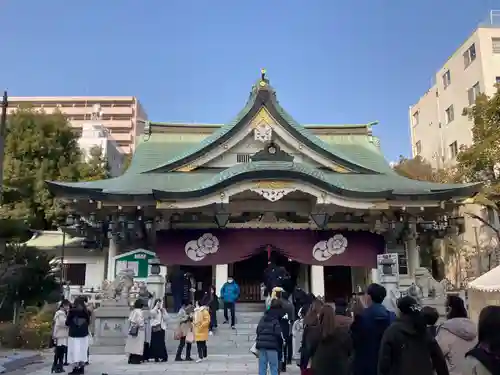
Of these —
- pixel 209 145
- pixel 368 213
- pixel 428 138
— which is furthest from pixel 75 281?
pixel 428 138

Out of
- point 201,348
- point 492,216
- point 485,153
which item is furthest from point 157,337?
point 492,216

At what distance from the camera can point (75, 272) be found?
20.3m

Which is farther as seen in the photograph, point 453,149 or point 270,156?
point 453,149

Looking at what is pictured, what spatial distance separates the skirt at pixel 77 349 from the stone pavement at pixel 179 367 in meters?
0.46

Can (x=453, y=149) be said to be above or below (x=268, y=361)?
above

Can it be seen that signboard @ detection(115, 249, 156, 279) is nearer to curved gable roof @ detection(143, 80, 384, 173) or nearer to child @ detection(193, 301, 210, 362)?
curved gable roof @ detection(143, 80, 384, 173)

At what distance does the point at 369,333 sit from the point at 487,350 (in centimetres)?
212

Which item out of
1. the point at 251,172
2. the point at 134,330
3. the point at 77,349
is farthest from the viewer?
the point at 251,172

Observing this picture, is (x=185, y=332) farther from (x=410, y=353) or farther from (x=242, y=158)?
(x=242, y=158)

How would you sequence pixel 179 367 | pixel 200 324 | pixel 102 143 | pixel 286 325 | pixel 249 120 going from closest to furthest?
pixel 286 325 < pixel 179 367 < pixel 200 324 < pixel 249 120 < pixel 102 143

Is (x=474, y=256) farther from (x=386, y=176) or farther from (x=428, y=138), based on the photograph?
(x=428, y=138)

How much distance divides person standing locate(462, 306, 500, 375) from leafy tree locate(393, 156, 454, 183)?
21395mm

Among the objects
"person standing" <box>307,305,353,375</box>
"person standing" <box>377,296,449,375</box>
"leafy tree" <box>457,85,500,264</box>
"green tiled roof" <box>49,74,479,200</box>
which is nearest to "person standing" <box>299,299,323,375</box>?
"person standing" <box>307,305,353,375</box>

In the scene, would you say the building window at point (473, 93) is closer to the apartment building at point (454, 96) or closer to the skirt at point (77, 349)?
the apartment building at point (454, 96)
